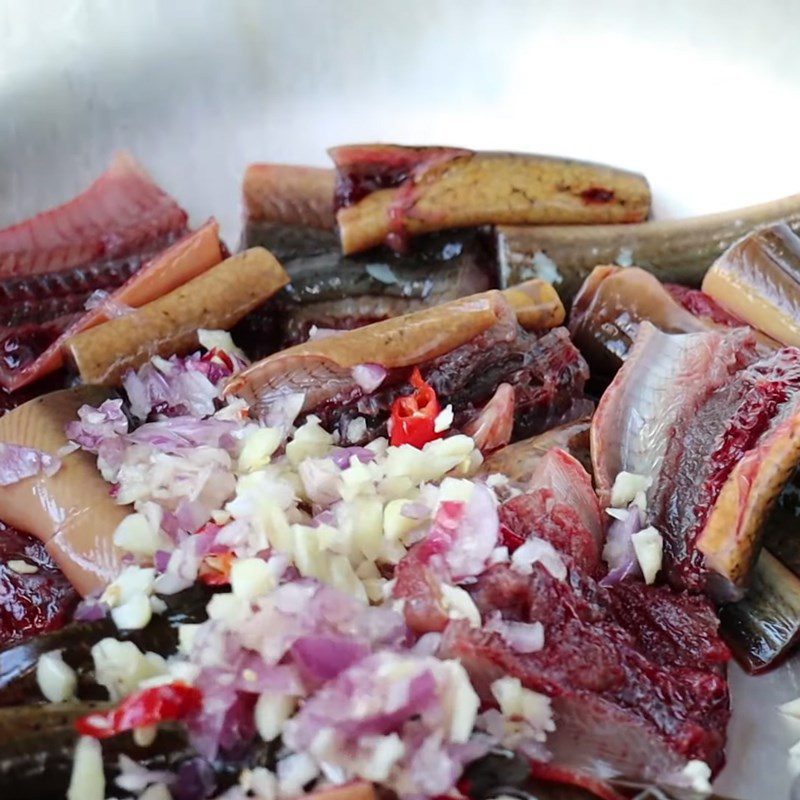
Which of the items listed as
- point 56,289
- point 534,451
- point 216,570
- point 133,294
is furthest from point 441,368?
point 56,289

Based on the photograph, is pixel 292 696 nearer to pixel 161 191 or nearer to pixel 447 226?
pixel 447 226

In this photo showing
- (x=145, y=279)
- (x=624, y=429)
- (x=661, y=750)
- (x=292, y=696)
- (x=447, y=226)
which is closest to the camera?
(x=292, y=696)

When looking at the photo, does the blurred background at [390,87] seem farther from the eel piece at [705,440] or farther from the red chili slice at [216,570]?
the red chili slice at [216,570]

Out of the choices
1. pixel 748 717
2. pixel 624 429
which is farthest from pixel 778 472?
pixel 748 717

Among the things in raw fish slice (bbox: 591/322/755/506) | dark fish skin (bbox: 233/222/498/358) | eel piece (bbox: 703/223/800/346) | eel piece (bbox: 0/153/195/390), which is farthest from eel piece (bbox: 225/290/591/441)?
eel piece (bbox: 0/153/195/390)

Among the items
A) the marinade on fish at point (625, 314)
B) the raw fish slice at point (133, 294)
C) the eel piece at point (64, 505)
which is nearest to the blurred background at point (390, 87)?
the raw fish slice at point (133, 294)

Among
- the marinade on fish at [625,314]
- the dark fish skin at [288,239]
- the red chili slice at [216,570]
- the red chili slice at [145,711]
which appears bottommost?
the red chili slice at [145,711]
